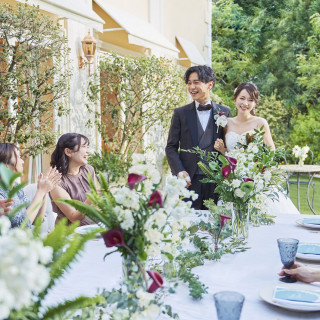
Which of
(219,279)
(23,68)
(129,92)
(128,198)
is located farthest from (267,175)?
(129,92)

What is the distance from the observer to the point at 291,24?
51.3ft

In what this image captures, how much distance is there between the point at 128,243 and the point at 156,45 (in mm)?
6153

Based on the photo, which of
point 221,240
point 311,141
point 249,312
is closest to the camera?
point 249,312

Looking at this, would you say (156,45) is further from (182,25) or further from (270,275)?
→ (270,275)

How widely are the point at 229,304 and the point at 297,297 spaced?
14.7 inches

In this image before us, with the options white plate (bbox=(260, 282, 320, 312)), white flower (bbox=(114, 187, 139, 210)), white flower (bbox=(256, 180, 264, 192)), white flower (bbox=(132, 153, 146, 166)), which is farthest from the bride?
white flower (bbox=(114, 187, 139, 210))

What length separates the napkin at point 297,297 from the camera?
1438 millimetres

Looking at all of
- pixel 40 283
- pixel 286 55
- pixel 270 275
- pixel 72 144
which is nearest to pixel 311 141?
pixel 286 55

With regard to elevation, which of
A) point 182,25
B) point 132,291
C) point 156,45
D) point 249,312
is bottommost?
point 249,312

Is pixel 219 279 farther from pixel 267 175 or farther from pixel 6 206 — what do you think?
pixel 6 206

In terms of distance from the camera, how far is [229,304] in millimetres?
1235

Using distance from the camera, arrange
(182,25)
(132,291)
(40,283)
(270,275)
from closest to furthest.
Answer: (40,283) < (132,291) < (270,275) < (182,25)

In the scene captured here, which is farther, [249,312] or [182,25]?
[182,25]

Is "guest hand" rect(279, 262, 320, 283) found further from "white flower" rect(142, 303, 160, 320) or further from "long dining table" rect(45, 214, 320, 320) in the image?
"white flower" rect(142, 303, 160, 320)
